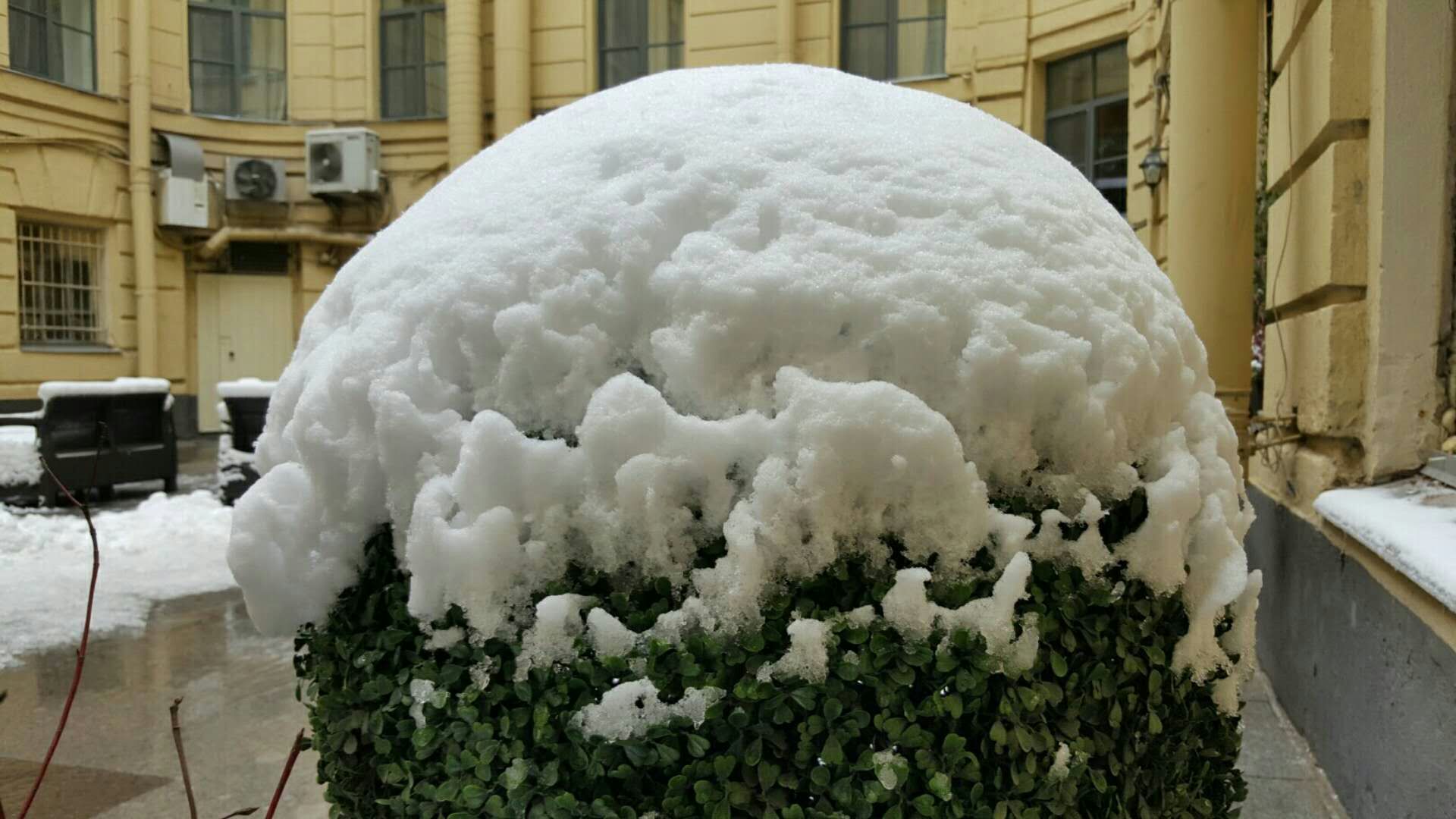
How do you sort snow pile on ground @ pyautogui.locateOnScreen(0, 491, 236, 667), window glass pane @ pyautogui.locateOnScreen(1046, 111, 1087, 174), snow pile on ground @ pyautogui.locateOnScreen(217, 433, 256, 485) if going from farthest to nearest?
window glass pane @ pyautogui.locateOnScreen(1046, 111, 1087, 174) → snow pile on ground @ pyautogui.locateOnScreen(217, 433, 256, 485) → snow pile on ground @ pyautogui.locateOnScreen(0, 491, 236, 667)

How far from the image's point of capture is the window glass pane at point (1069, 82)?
10961 mm

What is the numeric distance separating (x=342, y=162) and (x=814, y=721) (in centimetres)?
1504

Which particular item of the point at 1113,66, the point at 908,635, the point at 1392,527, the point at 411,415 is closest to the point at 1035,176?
the point at 908,635

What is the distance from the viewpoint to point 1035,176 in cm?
173

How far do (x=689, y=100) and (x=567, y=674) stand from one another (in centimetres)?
99

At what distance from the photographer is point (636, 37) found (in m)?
14.4

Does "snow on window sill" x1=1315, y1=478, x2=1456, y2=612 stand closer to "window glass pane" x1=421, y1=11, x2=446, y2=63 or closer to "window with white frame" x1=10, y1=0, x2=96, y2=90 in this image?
"window glass pane" x1=421, y1=11, x2=446, y2=63

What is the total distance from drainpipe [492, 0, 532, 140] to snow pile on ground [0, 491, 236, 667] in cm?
745

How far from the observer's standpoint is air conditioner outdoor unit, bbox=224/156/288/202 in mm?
14773

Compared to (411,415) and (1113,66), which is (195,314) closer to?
(1113,66)

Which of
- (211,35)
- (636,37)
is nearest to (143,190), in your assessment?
(211,35)

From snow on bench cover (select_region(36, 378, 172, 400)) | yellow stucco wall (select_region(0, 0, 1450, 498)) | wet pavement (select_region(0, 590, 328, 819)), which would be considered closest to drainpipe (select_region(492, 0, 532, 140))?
yellow stucco wall (select_region(0, 0, 1450, 498))

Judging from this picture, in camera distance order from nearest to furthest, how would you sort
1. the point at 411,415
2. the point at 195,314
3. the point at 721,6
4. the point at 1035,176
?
the point at 411,415 < the point at 1035,176 < the point at 721,6 < the point at 195,314

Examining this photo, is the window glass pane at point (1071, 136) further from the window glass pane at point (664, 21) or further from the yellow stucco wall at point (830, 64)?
the window glass pane at point (664, 21)
